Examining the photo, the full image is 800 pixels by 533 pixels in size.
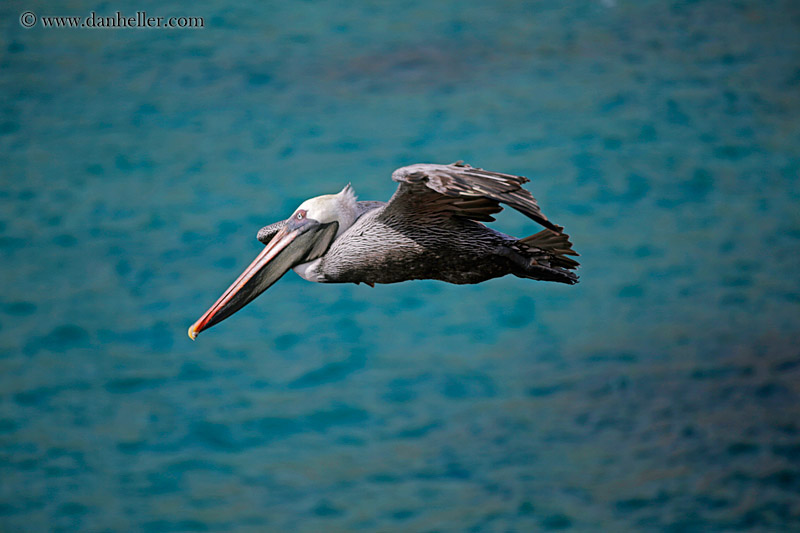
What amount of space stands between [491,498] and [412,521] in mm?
1102

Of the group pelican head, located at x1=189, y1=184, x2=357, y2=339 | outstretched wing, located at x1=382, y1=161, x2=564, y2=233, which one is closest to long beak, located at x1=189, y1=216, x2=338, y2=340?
pelican head, located at x1=189, y1=184, x2=357, y2=339

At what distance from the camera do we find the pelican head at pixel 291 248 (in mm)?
3744

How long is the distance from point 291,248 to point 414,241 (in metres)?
0.47

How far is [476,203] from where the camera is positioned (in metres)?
3.91

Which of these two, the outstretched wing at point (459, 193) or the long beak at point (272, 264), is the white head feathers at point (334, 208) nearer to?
the long beak at point (272, 264)

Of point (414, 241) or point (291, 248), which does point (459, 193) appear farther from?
point (291, 248)

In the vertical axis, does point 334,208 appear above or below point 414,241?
above

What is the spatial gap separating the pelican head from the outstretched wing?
219 millimetres

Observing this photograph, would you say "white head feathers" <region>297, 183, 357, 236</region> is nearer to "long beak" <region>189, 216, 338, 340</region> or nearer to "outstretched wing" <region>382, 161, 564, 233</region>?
"long beak" <region>189, 216, 338, 340</region>

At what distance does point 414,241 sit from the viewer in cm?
392

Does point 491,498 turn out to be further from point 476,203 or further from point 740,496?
point 476,203

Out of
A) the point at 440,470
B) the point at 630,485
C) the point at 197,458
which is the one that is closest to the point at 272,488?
the point at 197,458

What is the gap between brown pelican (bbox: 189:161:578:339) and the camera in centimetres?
376

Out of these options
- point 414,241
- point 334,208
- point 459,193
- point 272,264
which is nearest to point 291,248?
point 272,264
